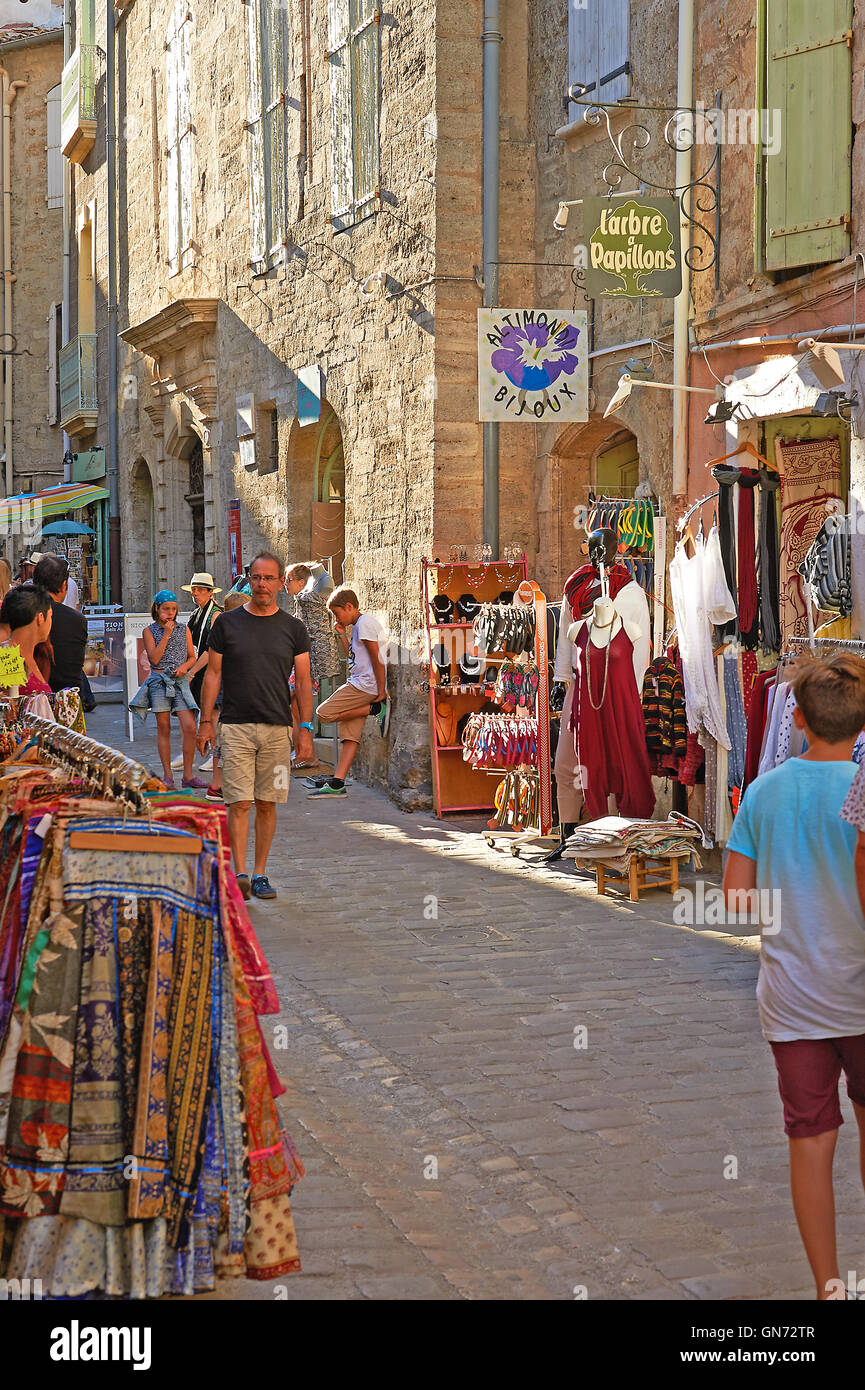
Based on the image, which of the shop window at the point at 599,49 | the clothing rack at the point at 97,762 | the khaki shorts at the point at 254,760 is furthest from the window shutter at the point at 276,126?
the clothing rack at the point at 97,762

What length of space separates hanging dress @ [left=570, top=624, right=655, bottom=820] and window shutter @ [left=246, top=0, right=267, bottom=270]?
26.5ft

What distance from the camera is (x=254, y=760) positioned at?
8336 mm

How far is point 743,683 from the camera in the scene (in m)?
7.99

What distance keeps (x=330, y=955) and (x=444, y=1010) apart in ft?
3.49

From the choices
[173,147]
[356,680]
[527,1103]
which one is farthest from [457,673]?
[173,147]

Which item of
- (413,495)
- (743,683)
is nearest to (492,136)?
(413,495)

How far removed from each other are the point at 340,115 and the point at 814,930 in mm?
11447

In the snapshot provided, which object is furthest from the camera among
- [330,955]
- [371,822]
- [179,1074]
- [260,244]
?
[260,244]

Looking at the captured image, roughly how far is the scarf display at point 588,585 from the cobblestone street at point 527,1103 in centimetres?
174

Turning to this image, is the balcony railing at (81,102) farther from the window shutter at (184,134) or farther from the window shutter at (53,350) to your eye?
the window shutter at (184,134)

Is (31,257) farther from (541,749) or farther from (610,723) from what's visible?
(610,723)

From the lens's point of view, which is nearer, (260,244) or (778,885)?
(778,885)

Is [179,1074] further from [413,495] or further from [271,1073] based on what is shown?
[413,495]
